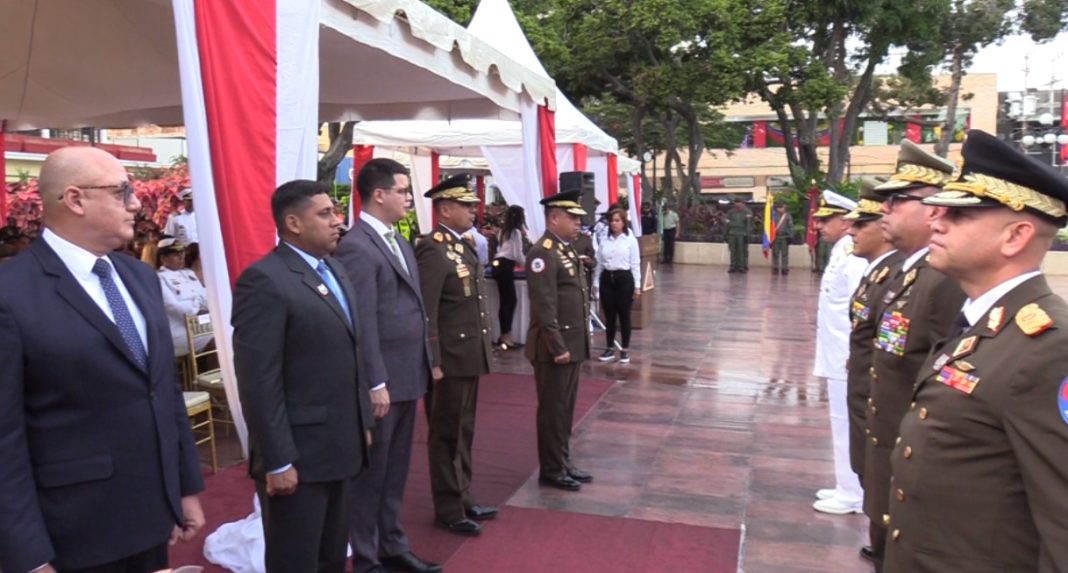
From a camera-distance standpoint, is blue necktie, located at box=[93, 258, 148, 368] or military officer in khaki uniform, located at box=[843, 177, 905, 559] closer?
blue necktie, located at box=[93, 258, 148, 368]

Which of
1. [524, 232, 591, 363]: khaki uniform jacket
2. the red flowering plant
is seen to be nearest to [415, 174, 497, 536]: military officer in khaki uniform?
[524, 232, 591, 363]: khaki uniform jacket

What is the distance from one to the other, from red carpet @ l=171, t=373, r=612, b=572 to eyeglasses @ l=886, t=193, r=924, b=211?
2.51 m

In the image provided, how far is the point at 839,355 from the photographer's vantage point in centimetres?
470

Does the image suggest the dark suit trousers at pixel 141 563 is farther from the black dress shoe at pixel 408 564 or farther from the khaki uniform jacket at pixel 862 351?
the khaki uniform jacket at pixel 862 351

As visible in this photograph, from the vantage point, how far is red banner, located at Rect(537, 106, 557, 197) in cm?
663

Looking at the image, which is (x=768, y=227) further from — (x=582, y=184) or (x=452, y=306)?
(x=452, y=306)

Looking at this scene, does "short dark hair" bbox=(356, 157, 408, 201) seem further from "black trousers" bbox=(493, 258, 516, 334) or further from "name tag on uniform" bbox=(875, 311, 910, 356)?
"black trousers" bbox=(493, 258, 516, 334)

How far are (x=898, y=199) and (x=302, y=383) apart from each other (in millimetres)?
2272

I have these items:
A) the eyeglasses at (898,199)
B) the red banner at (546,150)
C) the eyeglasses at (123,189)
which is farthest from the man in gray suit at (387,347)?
the red banner at (546,150)

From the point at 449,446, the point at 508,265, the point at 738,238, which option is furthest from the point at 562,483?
the point at 738,238

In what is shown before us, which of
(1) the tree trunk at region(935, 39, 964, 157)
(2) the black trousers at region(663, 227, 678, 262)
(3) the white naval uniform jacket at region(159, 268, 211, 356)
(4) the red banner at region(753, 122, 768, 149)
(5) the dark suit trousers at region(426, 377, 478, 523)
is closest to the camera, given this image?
(5) the dark suit trousers at region(426, 377, 478, 523)

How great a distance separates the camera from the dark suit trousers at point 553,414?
4988mm

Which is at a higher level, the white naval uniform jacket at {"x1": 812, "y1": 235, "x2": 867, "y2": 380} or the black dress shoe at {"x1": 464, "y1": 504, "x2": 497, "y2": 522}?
the white naval uniform jacket at {"x1": 812, "y1": 235, "x2": 867, "y2": 380}

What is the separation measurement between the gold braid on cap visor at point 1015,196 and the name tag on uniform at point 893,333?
1.14 m
